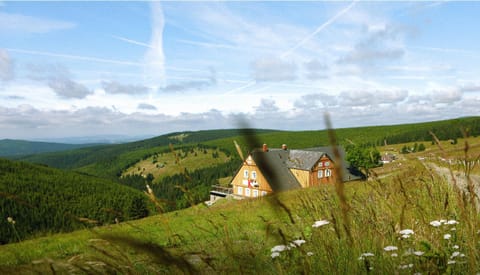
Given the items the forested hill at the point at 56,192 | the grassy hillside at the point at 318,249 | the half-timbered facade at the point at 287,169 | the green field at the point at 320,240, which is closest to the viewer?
the half-timbered facade at the point at 287,169

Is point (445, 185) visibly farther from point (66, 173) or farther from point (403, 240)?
point (66, 173)

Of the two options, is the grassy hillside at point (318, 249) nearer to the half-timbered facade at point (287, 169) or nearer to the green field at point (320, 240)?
the green field at point (320, 240)

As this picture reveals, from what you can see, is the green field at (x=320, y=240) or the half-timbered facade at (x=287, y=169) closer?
the half-timbered facade at (x=287, y=169)

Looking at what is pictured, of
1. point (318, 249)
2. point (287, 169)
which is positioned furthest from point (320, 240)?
point (287, 169)

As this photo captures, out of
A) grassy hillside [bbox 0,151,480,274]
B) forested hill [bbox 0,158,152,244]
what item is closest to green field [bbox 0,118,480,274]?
grassy hillside [bbox 0,151,480,274]

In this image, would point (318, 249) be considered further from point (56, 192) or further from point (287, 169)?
point (56, 192)

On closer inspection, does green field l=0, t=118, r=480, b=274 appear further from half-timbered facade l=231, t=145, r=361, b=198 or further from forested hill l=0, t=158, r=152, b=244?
forested hill l=0, t=158, r=152, b=244

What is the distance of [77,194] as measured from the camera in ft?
399

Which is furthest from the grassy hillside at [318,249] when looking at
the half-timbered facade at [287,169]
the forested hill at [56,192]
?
the forested hill at [56,192]

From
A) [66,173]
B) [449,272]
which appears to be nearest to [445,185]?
[449,272]

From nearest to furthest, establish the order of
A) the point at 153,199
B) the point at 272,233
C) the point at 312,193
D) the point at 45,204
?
→ the point at 272,233 < the point at 153,199 < the point at 312,193 < the point at 45,204

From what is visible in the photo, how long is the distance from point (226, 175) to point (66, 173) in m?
80.3

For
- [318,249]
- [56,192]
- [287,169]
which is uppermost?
[318,249]

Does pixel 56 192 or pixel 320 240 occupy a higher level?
pixel 320 240
